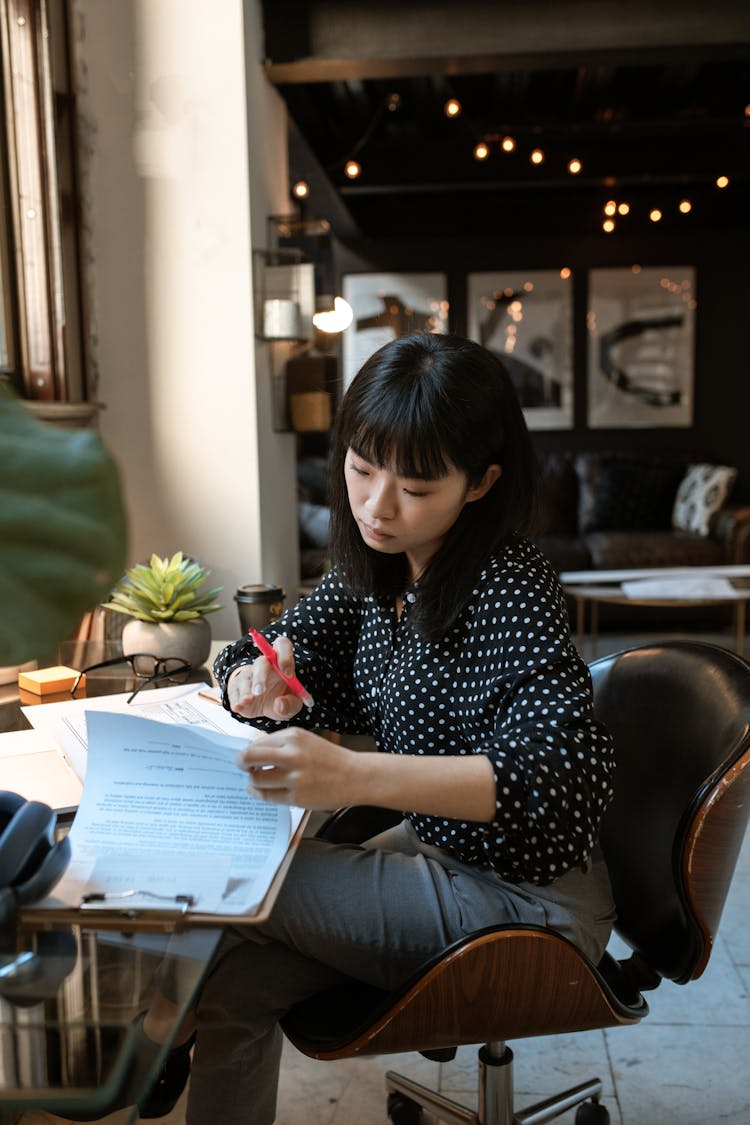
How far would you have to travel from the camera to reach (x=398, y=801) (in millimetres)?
1030

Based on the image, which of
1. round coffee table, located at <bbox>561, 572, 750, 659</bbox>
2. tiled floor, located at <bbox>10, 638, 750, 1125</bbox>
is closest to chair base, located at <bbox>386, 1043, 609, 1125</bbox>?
tiled floor, located at <bbox>10, 638, 750, 1125</bbox>

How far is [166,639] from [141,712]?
0.39 meters

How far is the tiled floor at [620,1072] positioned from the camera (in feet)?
6.03

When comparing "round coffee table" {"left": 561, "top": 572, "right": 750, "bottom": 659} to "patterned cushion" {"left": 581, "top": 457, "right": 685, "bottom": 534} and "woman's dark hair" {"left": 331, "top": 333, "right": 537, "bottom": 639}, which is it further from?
"woman's dark hair" {"left": 331, "top": 333, "right": 537, "bottom": 639}

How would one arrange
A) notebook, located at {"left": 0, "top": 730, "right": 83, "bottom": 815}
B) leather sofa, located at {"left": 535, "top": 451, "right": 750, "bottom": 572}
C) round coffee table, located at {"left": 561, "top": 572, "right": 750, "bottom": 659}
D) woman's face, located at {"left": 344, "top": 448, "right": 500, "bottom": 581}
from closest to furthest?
notebook, located at {"left": 0, "top": 730, "right": 83, "bottom": 815}
woman's face, located at {"left": 344, "top": 448, "right": 500, "bottom": 581}
round coffee table, located at {"left": 561, "top": 572, "right": 750, "bottom": 659}
leather sofa, located at {"left": 535, "top": 451, "right": 750, "bottom": 572}

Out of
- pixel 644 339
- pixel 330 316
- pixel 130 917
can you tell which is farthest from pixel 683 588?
pixel 130 917

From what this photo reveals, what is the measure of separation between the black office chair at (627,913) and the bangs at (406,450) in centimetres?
47

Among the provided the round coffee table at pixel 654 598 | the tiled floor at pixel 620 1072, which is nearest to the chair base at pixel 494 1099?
the tiled floor at pixel 620 1072

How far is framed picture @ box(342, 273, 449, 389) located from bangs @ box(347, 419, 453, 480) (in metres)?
6.12

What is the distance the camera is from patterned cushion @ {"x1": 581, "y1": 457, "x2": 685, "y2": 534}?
6.66 meters

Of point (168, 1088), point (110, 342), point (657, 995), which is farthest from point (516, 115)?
point (168, 1088)

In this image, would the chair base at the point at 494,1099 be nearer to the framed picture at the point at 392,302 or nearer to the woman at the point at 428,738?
the woman at the point at 428,738

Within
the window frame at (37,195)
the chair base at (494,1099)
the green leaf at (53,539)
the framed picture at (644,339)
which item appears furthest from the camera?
the framed picture at (644,339)

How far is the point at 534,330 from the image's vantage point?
7242mm
